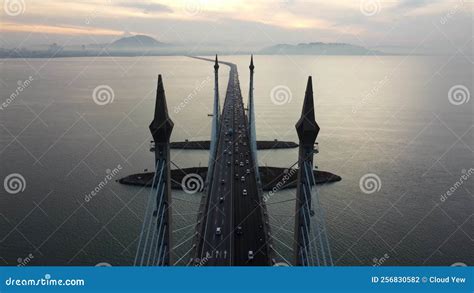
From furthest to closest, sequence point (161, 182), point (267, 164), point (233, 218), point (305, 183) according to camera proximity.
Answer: point (267, 164) → point (233, 218) → point (305, 183) → point (161, 182)

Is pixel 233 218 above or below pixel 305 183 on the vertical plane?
below

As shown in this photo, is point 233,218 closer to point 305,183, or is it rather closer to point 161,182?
point 305,183

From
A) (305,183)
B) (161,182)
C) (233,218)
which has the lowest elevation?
(233,218)

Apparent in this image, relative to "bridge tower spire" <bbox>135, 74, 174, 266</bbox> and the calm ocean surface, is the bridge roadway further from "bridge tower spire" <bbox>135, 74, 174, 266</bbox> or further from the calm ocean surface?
"bridge tower spire" <bbox>135, 74, 174, 266</bbox>

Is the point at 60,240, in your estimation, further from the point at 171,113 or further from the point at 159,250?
the point at 171,113

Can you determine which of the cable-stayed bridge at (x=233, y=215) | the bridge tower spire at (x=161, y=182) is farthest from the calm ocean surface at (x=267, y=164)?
the bridge tower spire at (x=161, y=182)

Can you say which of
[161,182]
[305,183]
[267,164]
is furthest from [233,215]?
[267,164]

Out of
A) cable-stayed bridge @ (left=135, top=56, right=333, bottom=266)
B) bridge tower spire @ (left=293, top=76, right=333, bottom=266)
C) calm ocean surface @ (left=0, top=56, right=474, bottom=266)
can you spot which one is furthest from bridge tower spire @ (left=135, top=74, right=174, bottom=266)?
calm ocean surface @ (left=0, top=56, right=474, bottom=266)

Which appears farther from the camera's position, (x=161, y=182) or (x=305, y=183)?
(x=305, y=183)
